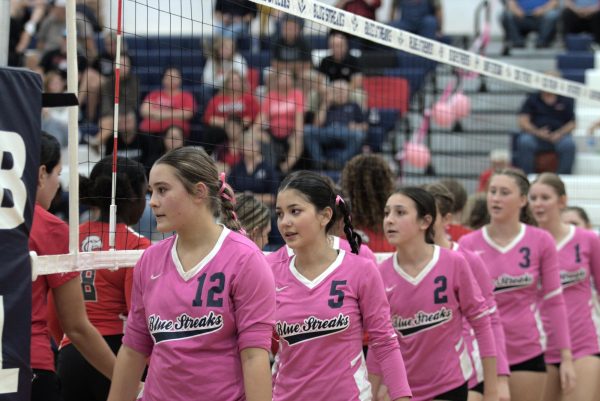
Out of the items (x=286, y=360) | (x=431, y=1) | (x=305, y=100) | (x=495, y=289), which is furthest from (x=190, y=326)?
(x=431, y=1)

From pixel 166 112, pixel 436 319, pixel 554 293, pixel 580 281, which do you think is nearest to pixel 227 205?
pixel 436 319

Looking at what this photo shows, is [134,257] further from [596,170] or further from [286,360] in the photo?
[596,170]

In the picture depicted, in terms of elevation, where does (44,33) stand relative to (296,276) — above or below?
above

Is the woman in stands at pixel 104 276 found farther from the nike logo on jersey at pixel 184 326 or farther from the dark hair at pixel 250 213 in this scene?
the nike logo on jersey at pixel 184 326

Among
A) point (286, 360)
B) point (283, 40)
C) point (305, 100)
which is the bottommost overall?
point (286, 360)

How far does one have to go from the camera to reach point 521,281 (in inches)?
270

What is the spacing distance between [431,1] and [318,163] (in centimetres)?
583

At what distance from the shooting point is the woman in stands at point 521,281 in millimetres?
6871

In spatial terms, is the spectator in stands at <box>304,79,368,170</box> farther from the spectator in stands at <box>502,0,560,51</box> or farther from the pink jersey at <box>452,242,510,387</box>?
the spectator in stands at <box>502,0,560,51</box>

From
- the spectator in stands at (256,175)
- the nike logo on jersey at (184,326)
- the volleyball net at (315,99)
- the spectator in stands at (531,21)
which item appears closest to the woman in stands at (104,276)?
the nike logo on jersey at (184,326)

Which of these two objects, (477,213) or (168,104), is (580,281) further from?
(168,104)

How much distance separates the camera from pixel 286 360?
4746mm

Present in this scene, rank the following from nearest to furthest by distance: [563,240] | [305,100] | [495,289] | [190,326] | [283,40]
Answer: [190,326], [495,289], [563,240], [305,100], [283,40]

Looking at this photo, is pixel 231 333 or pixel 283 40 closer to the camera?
pixel 231 333
